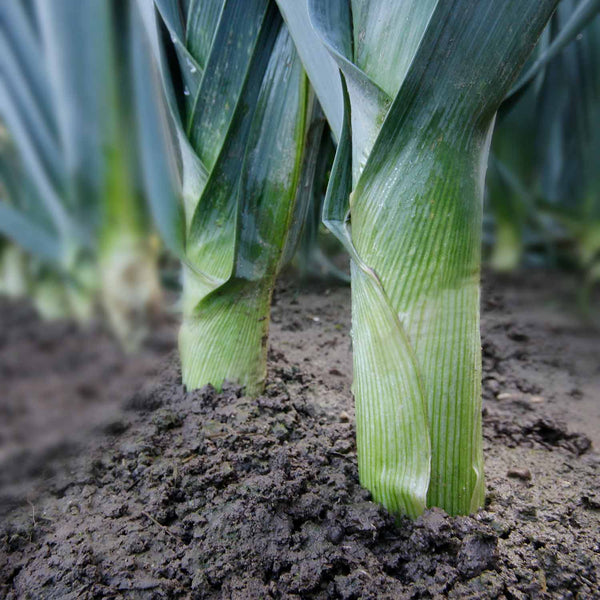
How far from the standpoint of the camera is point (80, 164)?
208mm

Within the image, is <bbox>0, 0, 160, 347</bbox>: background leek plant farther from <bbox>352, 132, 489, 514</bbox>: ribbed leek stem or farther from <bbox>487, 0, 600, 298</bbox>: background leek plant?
<bbox>487, 0, 600, 298</bbox>: background leek plant

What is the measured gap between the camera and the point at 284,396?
86 cm

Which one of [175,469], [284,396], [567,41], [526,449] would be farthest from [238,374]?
[567,41]

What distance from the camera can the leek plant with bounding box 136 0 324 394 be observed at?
76 cm

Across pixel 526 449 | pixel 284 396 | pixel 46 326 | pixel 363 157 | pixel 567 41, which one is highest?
pixel 567 41

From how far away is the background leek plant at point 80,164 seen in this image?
0.20 metres

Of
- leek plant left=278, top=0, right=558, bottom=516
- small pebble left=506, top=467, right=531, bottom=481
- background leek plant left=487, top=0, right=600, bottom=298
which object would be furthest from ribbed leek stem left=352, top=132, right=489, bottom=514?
background leek plant left=487, top=0, right=600, bottom=298

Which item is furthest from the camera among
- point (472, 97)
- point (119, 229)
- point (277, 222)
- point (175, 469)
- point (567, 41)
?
point (567, 41)

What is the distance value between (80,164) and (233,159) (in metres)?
0.61

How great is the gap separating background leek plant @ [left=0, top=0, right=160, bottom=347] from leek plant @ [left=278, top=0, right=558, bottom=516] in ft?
1.29

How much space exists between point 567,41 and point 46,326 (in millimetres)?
1126

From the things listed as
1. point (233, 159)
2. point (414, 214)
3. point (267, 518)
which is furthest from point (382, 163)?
point (267, 518)

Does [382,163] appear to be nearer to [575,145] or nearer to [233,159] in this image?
[233,159]

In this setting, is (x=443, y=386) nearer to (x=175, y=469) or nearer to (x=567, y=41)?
(x=175, y=469)
